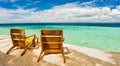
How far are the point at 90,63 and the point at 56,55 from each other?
1.53 meters

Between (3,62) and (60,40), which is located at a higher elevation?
(60,40)

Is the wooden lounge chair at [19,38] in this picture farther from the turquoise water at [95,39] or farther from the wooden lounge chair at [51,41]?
the turquoise water at [95,39]

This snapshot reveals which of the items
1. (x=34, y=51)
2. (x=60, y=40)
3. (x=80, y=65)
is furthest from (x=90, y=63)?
(x=34, y=51)

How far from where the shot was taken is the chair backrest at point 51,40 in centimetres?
527

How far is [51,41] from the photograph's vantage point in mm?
5402

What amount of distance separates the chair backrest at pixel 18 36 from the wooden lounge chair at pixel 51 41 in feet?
3.93

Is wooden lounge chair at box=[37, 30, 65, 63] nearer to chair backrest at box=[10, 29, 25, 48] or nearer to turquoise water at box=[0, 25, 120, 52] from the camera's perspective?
chair backrest at box=[10, 29, 25, 48]

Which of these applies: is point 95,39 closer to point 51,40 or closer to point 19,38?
point 51,40

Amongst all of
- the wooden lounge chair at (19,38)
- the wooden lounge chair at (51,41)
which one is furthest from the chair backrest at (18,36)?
the wooden lounge chair at (51,41)

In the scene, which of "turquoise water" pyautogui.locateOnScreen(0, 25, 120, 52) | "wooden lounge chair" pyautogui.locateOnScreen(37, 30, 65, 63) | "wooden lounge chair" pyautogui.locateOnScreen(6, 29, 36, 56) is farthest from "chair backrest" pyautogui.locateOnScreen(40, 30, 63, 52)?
"turquoise water" pyautogui.locateOnScreen(0, 25, 120, 52)

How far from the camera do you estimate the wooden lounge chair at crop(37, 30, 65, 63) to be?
526 cm

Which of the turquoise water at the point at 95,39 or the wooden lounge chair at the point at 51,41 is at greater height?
the wooden lounge chair at the point at 51,41

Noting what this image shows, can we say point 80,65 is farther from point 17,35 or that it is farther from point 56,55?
point 17,35

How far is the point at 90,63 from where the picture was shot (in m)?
4.94
